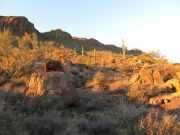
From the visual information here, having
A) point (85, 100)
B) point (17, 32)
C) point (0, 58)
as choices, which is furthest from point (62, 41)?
point (85, 100)

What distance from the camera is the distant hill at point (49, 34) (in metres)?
65.8

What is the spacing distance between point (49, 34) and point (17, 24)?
8315mm

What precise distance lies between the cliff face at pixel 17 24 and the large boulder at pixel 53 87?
168 ft

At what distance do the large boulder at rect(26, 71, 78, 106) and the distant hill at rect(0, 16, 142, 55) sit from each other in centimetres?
4875

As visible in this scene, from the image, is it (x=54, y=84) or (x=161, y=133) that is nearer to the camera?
(x=161, y=133)

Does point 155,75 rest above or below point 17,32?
below

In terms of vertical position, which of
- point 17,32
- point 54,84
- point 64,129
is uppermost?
point 17,32

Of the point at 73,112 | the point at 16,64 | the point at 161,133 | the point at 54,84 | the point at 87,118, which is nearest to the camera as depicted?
the point at 161,133

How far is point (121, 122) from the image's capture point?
11.3 m

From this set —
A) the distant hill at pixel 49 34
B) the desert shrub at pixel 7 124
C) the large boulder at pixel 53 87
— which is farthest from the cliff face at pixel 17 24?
the desert shrub at pixel 7 124

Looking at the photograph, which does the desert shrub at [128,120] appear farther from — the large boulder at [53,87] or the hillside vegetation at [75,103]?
the large boulder at [53,87]

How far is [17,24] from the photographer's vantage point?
6656cm

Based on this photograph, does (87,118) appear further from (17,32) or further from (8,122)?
(17,32)

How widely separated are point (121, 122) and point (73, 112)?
2.44 m
